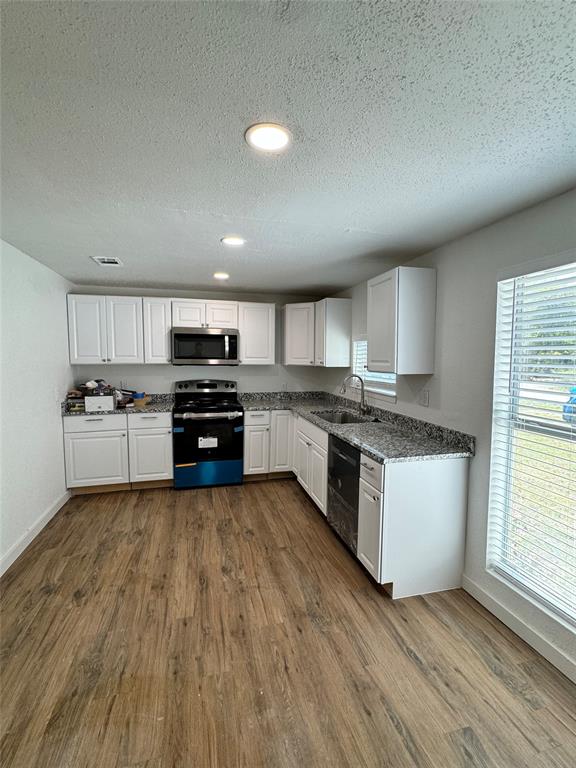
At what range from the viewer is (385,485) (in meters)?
2.12

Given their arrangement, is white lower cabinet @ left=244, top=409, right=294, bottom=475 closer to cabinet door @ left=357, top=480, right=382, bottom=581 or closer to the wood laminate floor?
the wood laminate floor

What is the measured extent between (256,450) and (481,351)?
8.77ft

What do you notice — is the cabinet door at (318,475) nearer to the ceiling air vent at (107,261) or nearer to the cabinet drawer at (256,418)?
the cabinet drawer at (256,418)

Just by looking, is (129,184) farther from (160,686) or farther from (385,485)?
(160,686)

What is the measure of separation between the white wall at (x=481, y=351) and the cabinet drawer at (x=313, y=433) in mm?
866

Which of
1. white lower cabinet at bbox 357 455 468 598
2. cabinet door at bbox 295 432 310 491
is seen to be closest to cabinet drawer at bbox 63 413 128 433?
cabinet door at bbox 295 432 310 491

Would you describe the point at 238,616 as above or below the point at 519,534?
below

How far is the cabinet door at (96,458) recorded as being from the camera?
3.56 meters

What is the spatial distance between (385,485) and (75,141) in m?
2.24

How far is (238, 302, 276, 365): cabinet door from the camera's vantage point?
4.20m

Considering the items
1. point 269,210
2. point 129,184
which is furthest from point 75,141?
point 269,210

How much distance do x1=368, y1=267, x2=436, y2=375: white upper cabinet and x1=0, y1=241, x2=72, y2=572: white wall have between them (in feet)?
9.04

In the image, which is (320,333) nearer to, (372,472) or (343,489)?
(343,489)

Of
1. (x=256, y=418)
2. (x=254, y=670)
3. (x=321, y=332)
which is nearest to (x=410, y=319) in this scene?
(x=321, y=332)
